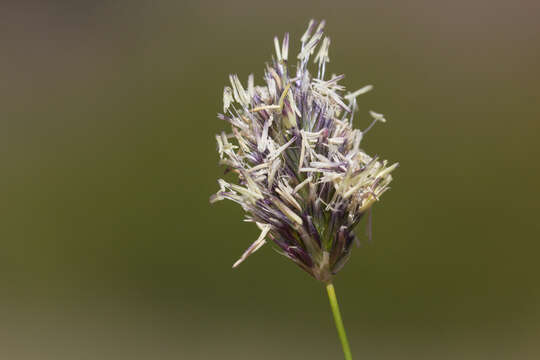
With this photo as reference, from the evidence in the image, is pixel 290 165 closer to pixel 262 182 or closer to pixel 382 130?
pixel 262 182

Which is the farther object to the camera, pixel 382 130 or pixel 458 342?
pixel 382 130

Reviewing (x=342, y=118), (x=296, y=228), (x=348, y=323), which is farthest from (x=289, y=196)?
(x=348, y=323)

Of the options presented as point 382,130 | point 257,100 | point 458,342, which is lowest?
point 458,342

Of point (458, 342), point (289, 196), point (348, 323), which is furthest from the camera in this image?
point (348, 323)

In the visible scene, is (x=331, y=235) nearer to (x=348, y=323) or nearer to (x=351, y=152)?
(x=351, y=152)

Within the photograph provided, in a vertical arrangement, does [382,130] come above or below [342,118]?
above

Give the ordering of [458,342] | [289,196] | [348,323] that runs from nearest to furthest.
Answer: [289,196]
[458,342]
[348,323]
